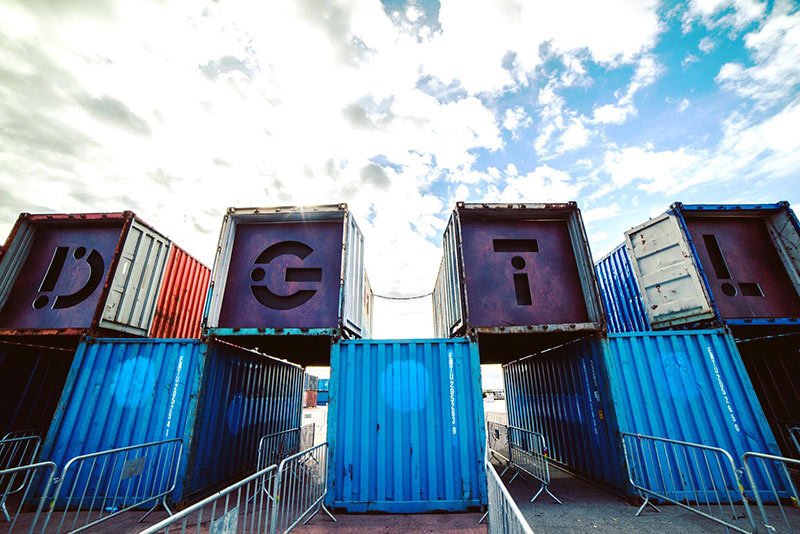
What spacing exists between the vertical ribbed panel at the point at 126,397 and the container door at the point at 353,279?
11.8ft

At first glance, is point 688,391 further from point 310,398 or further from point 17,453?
point 310,398

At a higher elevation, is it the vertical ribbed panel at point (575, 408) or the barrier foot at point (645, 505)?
the vertical ribbed panel at point (575, 408)

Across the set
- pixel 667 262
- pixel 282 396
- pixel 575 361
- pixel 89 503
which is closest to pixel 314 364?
pixel 282 396

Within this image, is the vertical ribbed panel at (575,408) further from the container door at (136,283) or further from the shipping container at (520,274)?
the container door at (136,283)

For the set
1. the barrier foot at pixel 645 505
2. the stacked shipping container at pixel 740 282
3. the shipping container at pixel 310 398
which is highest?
the stacked shipping container at pixel 740 282

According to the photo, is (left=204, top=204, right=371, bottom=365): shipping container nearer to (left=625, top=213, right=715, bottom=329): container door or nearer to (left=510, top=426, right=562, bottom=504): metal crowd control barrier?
(left=510, top=426, right=562, bottom=504): metal crowd control barrier

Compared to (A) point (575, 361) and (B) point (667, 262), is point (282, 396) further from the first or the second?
(B) point (667, 262)

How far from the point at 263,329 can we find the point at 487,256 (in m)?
6.05

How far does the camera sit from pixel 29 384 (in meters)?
9.07

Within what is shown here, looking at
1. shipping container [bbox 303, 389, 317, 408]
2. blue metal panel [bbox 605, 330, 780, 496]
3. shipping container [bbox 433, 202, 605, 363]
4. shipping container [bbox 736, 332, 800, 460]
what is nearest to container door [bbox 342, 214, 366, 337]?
shipping container [bbox 433, 202, 605, 363]

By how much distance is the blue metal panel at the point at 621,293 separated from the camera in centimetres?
1058

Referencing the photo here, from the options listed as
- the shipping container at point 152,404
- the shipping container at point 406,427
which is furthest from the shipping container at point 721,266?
the shipping container at point 152,404

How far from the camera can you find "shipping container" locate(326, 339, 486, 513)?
22.8 feet

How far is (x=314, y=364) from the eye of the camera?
46.0 feet
